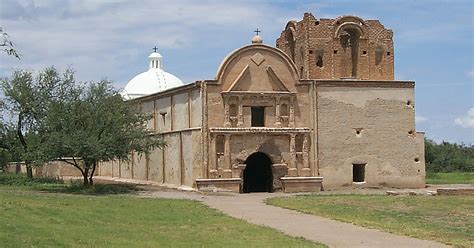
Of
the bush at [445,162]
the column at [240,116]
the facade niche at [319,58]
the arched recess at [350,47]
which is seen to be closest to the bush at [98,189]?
the column at [240,116]

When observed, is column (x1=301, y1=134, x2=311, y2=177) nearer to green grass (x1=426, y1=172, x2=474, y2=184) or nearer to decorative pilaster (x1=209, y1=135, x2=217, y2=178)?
decorative pilaster (x1=209, y1=135, x2=217, y2=178)

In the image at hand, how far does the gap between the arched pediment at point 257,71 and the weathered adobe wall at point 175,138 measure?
185cm

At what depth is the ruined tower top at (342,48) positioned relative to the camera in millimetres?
43719

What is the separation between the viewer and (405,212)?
26.4 metres

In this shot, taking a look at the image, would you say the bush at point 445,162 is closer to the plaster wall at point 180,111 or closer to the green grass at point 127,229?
the plaster wall at point 180,111

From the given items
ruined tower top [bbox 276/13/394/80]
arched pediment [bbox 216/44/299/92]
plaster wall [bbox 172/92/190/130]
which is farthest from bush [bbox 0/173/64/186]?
ruined tower top [bbox 276/13/394/80]

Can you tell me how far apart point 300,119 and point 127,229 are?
76.3 feet

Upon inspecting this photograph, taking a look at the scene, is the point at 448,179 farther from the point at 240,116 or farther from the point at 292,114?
the point at 240,116

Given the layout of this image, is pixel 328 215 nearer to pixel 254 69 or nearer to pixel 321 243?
pixel 321 243

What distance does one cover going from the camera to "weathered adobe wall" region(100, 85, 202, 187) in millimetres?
39562

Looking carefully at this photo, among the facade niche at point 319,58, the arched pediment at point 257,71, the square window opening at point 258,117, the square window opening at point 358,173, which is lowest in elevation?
the square window opening at point 358,173

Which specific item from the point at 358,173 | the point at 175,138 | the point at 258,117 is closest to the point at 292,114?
the point at 258,117

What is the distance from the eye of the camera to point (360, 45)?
146 ft

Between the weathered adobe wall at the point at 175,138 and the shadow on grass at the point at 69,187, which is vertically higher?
the weathered adobe wall at the point at 175,138
